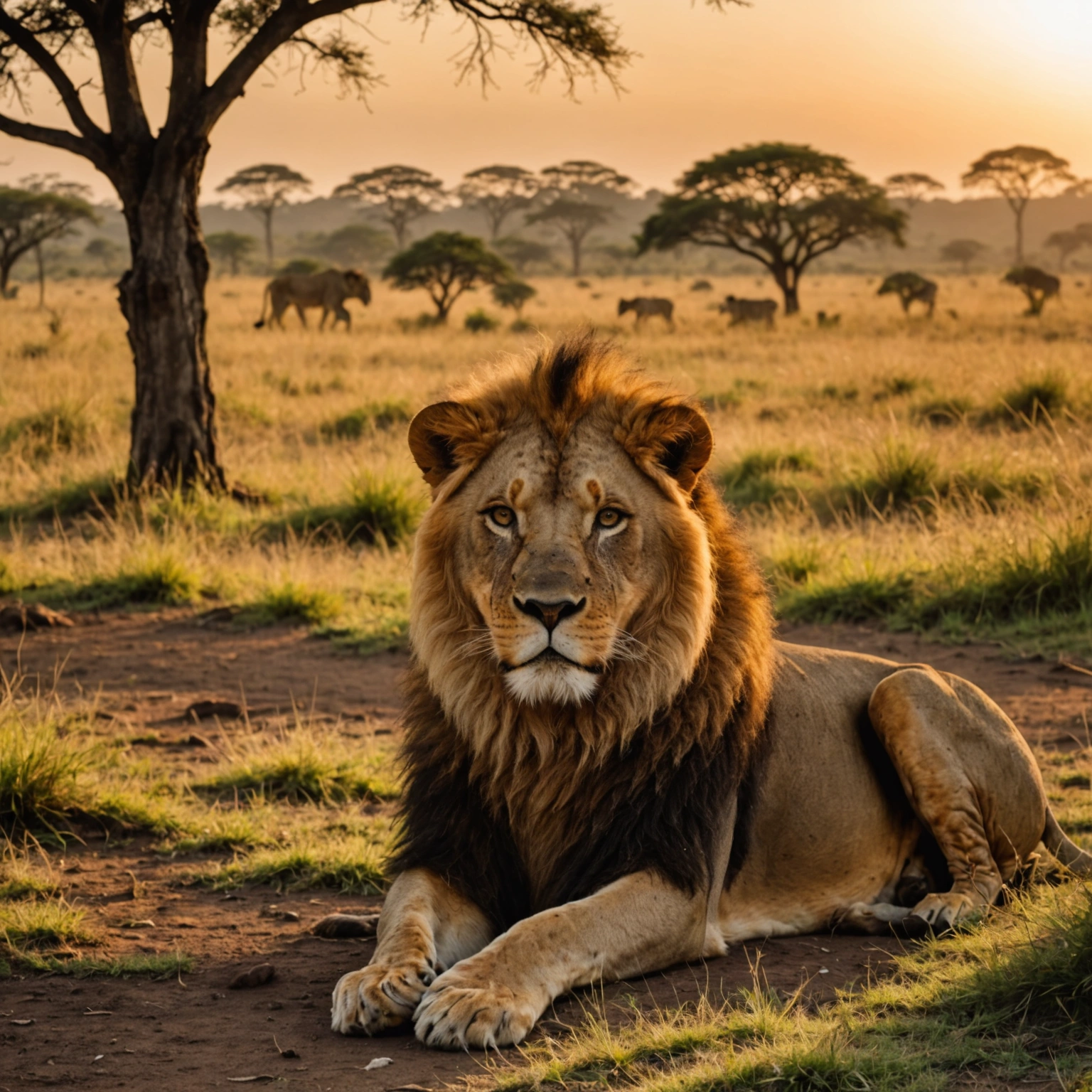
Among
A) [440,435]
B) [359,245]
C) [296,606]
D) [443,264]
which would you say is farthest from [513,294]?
[359,245]

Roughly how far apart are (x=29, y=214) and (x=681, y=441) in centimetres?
3821

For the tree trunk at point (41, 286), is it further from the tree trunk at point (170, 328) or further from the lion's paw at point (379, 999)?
the lion's paw at point (379, 999)

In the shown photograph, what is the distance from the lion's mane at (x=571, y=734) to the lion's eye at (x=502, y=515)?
0.14 meters

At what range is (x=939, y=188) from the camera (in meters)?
66.8

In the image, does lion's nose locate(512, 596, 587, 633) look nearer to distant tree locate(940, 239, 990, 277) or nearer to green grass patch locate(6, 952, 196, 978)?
green grass patch locate(6, 952, 196, 978)

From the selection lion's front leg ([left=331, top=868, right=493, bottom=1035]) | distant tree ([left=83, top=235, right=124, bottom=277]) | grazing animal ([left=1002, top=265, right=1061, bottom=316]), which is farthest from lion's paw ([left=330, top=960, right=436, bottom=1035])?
distant tree ([left=83, top=235, right=124, bottom=277])

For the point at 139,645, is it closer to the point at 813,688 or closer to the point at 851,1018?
the point at 813,688

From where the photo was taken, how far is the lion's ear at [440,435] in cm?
346

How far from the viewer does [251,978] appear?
11.6 feet

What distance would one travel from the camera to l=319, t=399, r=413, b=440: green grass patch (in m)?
14.5

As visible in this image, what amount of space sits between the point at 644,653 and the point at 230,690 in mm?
4010

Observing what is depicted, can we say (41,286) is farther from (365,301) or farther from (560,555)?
(560,555)

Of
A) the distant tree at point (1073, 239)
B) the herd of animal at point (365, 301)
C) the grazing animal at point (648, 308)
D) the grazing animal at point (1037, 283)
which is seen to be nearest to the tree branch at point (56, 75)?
the herd of animal at point (365, 301)

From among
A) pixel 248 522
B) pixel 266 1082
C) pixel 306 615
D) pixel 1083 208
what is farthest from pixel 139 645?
pixel 1083 208
